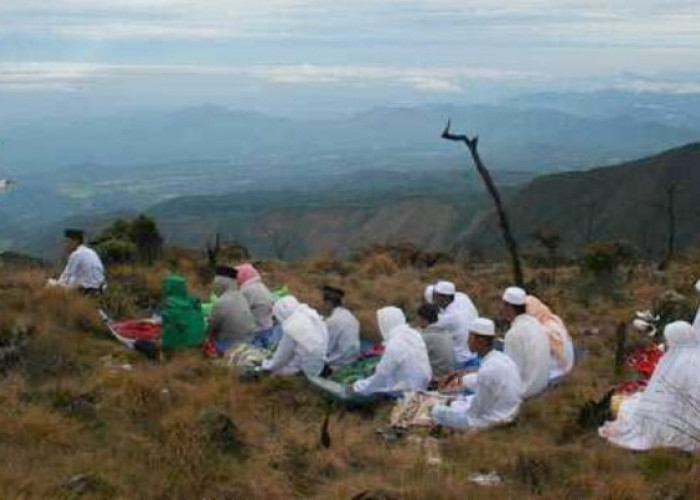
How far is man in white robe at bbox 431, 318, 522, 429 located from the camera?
32.6 feet

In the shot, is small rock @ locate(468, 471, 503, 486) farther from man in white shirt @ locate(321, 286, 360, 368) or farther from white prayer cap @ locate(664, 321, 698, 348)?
man in white shirt @ locate(321, 286, 360, 368)

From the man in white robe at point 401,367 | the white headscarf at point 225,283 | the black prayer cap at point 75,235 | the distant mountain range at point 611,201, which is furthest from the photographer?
the distant mountain range at point 611,201

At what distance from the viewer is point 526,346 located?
11.1m

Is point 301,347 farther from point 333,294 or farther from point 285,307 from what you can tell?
point 285,307

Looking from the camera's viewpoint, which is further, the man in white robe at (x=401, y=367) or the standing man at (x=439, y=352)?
the standing man at (x=439, y=352)

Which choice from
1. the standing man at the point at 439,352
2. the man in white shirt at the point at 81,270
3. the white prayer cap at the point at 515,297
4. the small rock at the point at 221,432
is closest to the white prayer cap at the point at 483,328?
the white prayer cap at the point at 515,297

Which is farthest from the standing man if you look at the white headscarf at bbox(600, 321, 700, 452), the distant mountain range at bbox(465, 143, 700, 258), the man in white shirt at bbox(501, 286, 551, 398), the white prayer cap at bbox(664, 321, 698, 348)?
the distant mountain range at bbox(465, 143, 700, 258)

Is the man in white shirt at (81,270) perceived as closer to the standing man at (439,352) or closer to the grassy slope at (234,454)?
the grassy slope at (234,454)

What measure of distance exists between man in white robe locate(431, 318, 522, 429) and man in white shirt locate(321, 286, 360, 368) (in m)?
2.36

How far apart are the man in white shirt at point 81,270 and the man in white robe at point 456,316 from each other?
5030mm

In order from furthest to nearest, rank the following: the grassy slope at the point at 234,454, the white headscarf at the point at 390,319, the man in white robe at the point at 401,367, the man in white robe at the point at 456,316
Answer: the man in white robe at the point at 456,316 < the white headscarf at the point at 390,319 < the man in white robe at the point at 401,367 < the grassy slope at the point at 234,454

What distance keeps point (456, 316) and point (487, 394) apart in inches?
113

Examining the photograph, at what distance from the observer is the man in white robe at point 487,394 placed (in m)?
9.95

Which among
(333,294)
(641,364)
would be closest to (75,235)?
(333,294)
